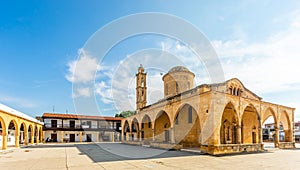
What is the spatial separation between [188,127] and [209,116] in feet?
21.8

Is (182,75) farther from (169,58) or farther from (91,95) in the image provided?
(91,95)

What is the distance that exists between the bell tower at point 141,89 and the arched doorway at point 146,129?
9.88 ft

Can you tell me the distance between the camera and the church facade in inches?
536

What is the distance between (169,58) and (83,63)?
315 inches

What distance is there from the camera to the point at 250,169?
26.9 feet

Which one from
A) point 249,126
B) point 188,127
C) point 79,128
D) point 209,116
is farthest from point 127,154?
point 79,128

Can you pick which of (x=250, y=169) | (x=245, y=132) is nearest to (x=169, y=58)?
(x=245, y=132)

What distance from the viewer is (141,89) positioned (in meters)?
29.6

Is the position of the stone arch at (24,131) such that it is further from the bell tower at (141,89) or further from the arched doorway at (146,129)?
the bell tower at (141,89)

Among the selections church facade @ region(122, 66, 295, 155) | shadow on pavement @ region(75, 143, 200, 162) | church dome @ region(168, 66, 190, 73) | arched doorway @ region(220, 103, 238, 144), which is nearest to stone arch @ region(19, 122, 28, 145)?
shadow on pavement @ region(75, 143, 200, 162)

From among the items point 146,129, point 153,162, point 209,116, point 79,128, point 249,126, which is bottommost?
point 79,128

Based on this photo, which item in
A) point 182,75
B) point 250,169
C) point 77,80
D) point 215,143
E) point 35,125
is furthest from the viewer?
point 35,125

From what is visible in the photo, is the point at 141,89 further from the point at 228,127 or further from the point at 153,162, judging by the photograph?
the point at 153,162

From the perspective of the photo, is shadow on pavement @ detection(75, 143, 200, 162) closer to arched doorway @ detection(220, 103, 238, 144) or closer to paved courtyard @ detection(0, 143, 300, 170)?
paved courtyard @ detection(0, 143, 300, 170)
